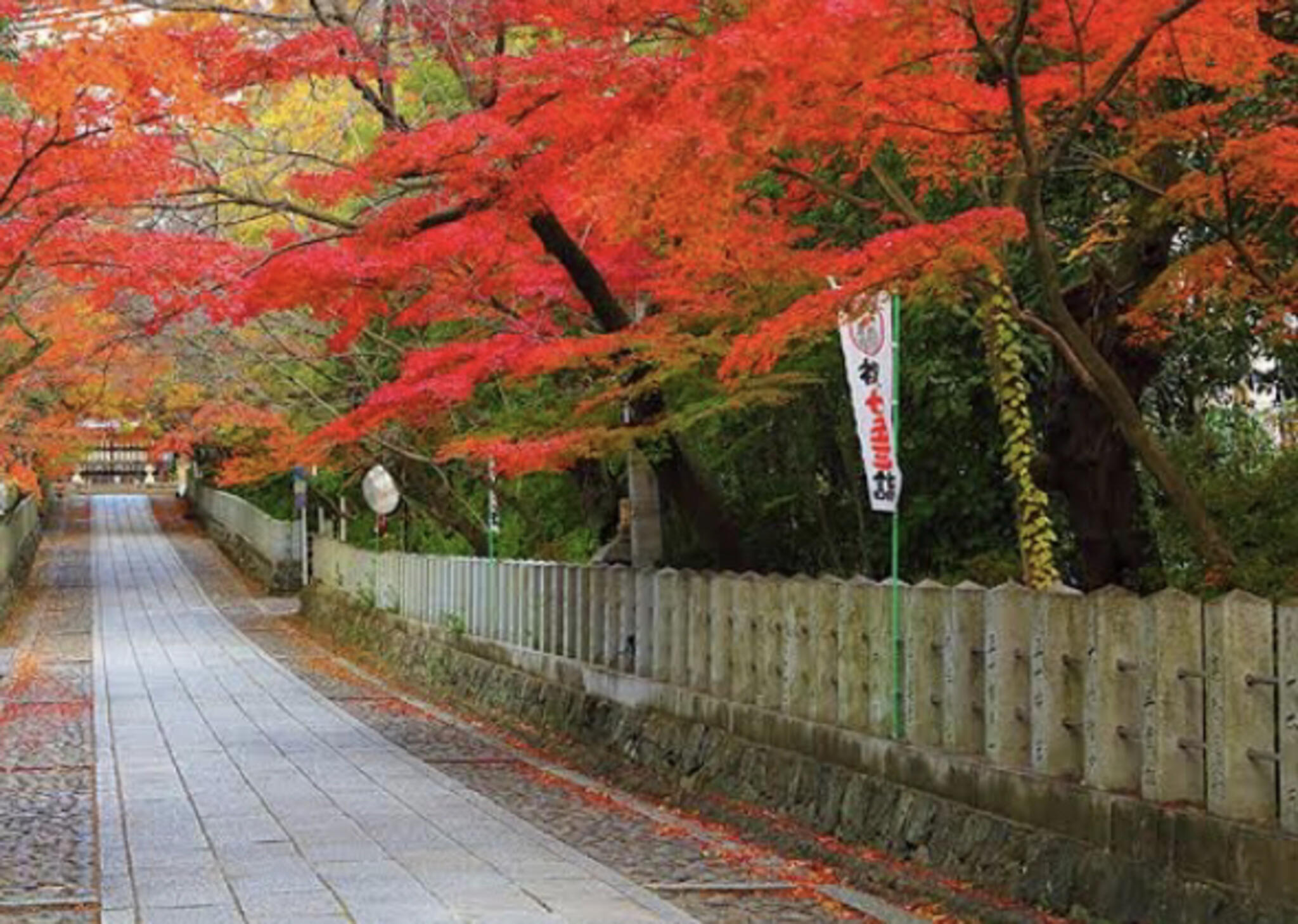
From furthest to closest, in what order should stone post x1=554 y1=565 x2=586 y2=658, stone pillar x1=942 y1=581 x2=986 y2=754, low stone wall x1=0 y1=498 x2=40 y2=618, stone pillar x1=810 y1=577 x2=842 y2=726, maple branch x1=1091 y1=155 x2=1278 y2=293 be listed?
1. low stone wall x1=0 y1=498 x2=40 y2=618
2. stone post x1=554 y1=565 x2=586 y2=658
3. stone pillar x1=810 y1=577 x2=842 y2=726
4. stone pillar x1=942 y1=581 x2=986 y2=754
5. maple branch x1=1091 y1=155 x2=1278 y2=293

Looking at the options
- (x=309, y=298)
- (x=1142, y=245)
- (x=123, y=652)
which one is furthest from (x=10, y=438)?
(x=1142, y=245)

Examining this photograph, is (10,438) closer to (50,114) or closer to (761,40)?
(50,114)

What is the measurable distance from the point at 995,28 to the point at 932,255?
142 centimetres

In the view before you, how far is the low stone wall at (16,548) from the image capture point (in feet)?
122

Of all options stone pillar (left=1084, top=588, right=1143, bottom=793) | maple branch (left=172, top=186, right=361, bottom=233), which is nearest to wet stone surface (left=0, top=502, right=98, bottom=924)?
maple branch (left=172, top=186, right=361, bottom=233)

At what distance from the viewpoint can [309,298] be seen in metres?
15.8

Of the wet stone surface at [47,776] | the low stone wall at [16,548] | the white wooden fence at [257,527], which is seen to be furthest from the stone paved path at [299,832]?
the white wooden fence at [257,527]

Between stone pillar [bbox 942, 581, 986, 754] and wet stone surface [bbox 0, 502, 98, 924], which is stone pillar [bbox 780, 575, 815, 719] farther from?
wet stone surface [bbox 0, 502, 98, 924]

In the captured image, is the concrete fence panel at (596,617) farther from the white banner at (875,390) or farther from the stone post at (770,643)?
the white banner at (875,390)

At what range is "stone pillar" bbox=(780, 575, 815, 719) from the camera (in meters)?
11.9

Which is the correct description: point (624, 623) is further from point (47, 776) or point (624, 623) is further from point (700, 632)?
point (47, 776)

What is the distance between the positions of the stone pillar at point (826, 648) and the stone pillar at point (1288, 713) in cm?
462

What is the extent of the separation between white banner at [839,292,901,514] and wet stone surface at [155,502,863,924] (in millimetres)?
2439

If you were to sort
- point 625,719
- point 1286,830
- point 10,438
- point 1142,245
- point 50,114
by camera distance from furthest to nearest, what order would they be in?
point 10,438, point 625,719, point 50,114, point 1142,245, point 1286,830
